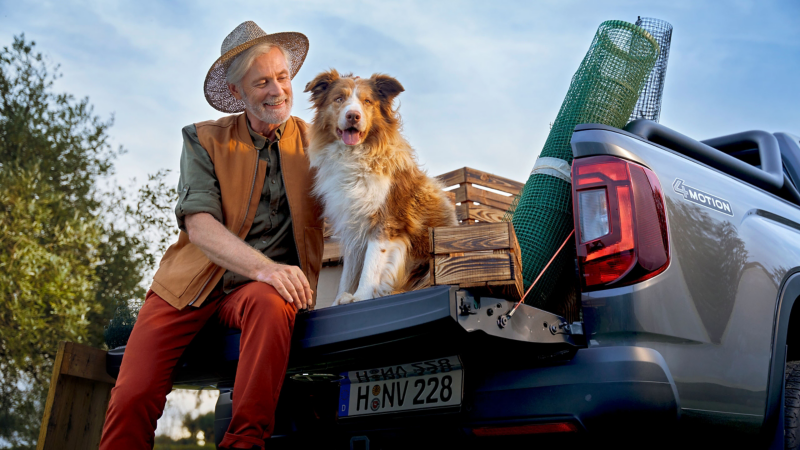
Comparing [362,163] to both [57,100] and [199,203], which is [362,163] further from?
[57,100]

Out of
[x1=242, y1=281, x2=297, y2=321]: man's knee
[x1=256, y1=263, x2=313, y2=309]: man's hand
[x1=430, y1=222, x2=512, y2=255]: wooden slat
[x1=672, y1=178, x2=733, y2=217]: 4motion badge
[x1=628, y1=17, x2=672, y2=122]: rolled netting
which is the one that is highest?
[x1=628, y1=17, x2=672, y2=122]: rolled netting

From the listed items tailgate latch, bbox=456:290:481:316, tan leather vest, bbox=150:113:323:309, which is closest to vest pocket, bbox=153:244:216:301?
tan leather vest, bbox=150:113:323:309

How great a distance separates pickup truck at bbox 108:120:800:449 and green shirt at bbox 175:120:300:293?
1.89 feet

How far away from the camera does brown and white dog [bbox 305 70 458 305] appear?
331 cm

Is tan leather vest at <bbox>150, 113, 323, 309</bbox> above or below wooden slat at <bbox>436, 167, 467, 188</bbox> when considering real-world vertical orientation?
below

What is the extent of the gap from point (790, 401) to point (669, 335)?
1010 mm

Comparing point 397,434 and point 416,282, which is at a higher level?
point 416,282

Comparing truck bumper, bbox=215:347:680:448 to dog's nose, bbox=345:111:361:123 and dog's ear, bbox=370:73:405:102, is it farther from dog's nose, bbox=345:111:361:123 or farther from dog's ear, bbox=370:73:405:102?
dog's ear, bbox=370:73:405:102

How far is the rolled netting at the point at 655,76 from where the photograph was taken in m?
3.39

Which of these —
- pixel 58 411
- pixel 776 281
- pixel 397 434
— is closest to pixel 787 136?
pixel 776 281

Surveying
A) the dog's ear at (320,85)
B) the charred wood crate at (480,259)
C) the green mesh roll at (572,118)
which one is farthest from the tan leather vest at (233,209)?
the charred wood crate at (480,259)

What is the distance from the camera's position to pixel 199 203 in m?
2.79

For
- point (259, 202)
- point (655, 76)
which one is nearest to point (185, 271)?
point (259, 202)

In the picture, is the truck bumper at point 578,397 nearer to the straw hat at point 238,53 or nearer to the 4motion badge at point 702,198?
the 4motion badge at point 702,198
